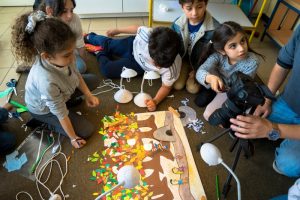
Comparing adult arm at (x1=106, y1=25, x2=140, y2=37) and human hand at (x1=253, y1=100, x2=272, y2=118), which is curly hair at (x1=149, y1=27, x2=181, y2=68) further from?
adult arm at (x1=106, y1=25, x2=140, y2=37)

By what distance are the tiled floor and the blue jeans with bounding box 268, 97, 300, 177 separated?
66 centimetres

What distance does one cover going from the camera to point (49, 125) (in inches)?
51.2

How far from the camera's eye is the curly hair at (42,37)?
3.16ft

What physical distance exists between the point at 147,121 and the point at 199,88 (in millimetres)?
478

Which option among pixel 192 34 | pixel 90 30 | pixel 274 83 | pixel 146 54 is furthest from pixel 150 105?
pixel 90 30

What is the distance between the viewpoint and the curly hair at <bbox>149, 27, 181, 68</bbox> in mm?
1225

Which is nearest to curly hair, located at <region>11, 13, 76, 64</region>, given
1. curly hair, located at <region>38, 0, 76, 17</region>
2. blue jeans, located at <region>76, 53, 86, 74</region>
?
curly hair, located at <region>38, 0, 76, 17</region>

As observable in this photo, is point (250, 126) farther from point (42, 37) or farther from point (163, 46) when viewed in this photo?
point (42, 37)

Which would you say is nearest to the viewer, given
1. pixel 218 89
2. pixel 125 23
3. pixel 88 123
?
pixel 218 89

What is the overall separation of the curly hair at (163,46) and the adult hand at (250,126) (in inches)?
20.5

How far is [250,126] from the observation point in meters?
0.85

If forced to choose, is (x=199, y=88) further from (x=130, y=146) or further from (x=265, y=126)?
(x=265, y=126)

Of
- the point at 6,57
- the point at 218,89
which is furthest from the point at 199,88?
the point at 6,57

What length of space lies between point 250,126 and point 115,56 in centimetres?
127
